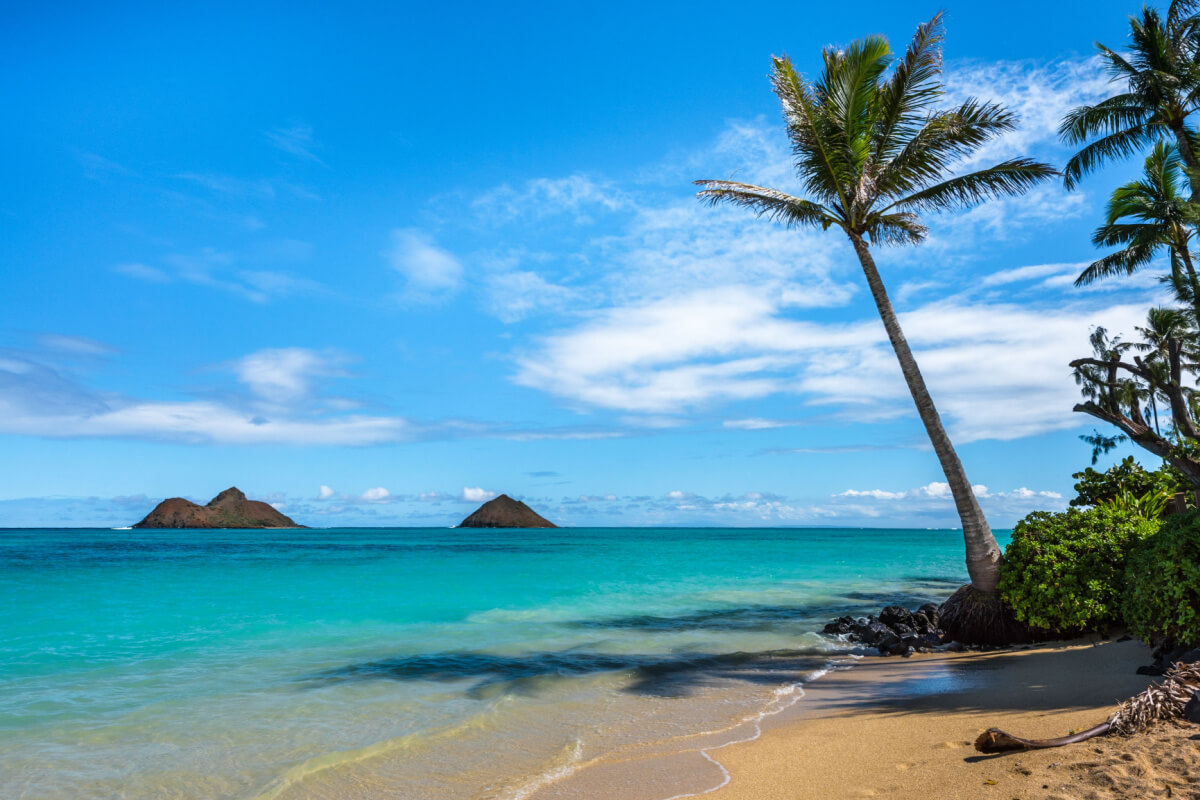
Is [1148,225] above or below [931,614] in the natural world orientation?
above

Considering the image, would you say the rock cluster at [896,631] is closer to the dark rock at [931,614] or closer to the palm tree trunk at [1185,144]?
the dark rock at [931,614]

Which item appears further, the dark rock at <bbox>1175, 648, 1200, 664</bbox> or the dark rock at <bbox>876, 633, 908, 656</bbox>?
the dark rock at <bbox>876, 633, 908, 656</bbox>

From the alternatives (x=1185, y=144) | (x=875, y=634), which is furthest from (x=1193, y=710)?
(x=1185, y=144)

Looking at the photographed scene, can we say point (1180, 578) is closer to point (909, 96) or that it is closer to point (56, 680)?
point (909, 96)

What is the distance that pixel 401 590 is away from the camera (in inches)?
948

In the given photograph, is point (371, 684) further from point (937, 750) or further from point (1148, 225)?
point (1148, 225)

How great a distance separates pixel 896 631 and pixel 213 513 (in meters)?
154

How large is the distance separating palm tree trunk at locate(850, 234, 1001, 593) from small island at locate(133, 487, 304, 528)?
152841mm

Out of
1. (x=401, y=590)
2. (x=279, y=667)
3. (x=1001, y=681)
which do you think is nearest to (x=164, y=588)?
(x=401, y=590)

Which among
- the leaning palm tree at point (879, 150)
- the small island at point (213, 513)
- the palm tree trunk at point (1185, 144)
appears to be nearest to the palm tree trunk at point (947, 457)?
the leaning palm tree at point (879, 150)

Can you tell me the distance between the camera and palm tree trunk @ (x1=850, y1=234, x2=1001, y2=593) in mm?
11531

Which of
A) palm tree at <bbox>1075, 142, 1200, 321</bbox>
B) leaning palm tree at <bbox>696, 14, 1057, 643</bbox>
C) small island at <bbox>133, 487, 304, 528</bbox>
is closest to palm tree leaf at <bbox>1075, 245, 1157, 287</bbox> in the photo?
palm tree at <bbox>1075, 142, 1200, 321</bbox>

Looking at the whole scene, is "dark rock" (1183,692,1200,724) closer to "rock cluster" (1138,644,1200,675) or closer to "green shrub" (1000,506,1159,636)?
"rock cluster" (1138,644,1200,675)

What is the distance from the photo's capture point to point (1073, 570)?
10203mm
